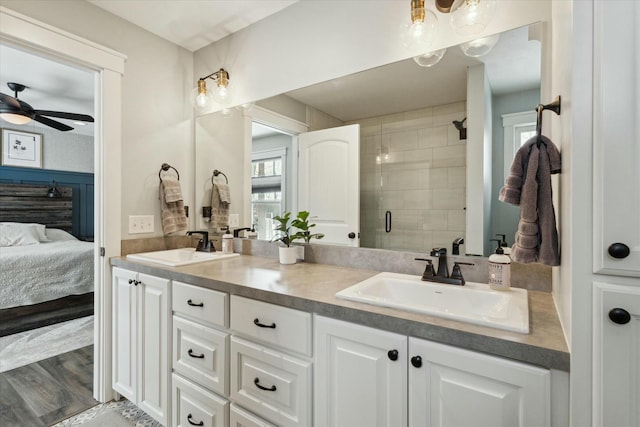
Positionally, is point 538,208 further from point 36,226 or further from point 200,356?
point 36,226

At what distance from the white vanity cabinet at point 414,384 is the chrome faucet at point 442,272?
1.51 ft

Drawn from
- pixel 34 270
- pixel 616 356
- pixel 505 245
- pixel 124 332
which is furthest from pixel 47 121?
pixel 616 356

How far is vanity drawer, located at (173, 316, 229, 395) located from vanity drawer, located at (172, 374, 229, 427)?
4 centimetres

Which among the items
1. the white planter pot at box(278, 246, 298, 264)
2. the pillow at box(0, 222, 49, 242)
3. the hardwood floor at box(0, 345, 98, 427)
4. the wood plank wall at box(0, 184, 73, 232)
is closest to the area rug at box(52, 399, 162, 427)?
the hardwood floor at box(0, 345, 98, 427)

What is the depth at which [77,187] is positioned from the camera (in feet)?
17.6

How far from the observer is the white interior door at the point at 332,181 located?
1.73m

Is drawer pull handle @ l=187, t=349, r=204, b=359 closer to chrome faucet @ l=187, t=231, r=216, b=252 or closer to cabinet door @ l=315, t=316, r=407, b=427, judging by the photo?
cabinet door @ l=315, t=316, r=407, b=427

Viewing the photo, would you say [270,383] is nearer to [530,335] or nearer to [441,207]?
[530,335]

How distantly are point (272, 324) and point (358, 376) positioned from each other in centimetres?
37

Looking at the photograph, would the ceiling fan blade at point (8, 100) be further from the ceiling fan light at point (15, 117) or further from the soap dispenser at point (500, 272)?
the soap dispenser at point (500, 272)

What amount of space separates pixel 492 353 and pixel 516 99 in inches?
40.5

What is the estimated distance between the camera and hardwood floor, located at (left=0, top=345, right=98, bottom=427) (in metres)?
1.85

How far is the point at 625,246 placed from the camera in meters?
0.64

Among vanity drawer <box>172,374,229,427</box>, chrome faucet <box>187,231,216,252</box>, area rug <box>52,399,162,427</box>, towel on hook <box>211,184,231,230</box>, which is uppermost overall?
towel on hook <box>211,184,231,230</box>
